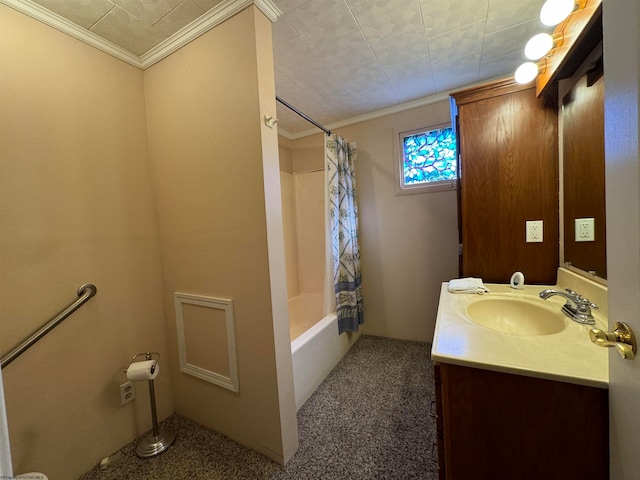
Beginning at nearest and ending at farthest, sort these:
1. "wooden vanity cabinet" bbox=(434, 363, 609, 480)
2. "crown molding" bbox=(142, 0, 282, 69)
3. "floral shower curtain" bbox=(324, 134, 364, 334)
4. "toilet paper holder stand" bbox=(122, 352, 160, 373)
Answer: "wooden vanity cabinet" bbox=(434, 363, 609, 480), "crown molding" bbox=(142, 0, 282, 69), "toilet paper holder stand" bbox=(122, 352, 160, 373), "floral shower curtain" bbox=(324, 134, 364, 334)

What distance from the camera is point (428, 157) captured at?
7.97ft

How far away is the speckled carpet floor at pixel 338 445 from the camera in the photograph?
4.13ft

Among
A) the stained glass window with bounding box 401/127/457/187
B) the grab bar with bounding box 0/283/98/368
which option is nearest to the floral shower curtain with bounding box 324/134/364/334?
the stained glass window with bounding box 401/127/457/187

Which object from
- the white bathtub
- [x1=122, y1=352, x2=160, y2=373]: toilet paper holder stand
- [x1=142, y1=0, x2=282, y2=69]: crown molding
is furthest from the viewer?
the white bathtub

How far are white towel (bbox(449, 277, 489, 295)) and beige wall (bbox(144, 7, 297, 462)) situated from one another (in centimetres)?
101

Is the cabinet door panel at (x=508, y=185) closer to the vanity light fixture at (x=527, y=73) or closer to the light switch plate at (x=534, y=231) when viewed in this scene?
the light switch plate at (x=534, y=231)

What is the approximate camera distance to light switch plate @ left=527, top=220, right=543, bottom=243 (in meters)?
Answer: 1.49

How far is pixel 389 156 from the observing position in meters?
2.53

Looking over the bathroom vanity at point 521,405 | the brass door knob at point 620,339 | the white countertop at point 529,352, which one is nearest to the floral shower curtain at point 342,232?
the white countertop at point 529,352

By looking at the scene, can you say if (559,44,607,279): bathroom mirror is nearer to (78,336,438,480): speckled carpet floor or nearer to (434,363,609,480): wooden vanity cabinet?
(434,363,609,480): wooden vanity cabinet

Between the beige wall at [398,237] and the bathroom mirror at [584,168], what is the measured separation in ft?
3.18

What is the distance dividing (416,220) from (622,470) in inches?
79.5

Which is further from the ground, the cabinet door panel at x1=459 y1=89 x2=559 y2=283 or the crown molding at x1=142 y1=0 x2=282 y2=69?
the crown molding at x1=142 y1=0 x2=282 y2=69

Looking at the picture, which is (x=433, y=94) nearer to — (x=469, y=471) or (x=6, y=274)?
(x=469, y=471)
